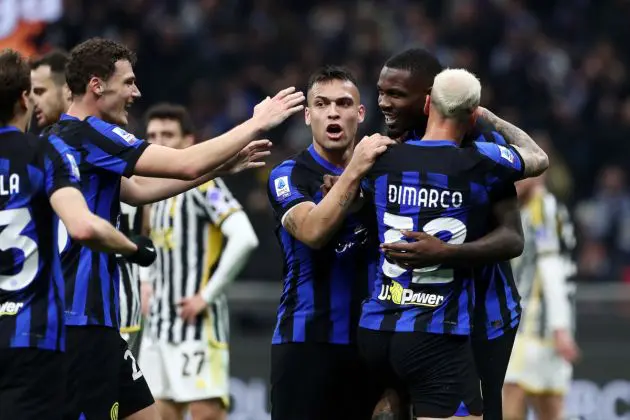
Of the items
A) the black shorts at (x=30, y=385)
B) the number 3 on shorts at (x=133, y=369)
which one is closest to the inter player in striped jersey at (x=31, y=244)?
the black shorts at (x=30, y=385)

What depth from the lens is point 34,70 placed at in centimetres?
775

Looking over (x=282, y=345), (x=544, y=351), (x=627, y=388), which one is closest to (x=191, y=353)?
(x=282, y=345)

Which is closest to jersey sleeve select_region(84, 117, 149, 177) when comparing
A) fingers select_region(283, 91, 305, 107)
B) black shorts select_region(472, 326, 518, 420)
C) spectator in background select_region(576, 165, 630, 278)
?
fingers select_region(283, 91, 305, 107)

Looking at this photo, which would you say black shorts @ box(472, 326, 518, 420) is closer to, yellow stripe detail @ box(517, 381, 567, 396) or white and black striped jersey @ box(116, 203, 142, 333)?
white and black striped jersey @ box(116, 203, 142, 333)

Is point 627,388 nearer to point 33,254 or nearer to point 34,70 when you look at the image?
point 34,70

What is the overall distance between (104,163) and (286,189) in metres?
0.99

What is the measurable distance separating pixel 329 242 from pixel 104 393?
4.44 ft

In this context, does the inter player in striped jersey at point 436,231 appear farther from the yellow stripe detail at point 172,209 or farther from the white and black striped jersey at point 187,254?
the yellow stripe detail at point 172,209

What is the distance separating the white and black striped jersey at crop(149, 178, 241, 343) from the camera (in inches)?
356

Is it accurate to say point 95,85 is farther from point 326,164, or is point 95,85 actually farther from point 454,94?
point 454,94

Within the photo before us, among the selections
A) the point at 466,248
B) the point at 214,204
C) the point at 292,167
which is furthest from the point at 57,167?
the point at 214,204

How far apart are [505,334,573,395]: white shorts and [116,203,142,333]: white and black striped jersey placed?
3629 mm

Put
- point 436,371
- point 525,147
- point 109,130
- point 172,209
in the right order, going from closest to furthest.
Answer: point 436,371 → point 109,130 → point 525,147 → point 172,209

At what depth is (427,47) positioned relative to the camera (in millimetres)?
17719
